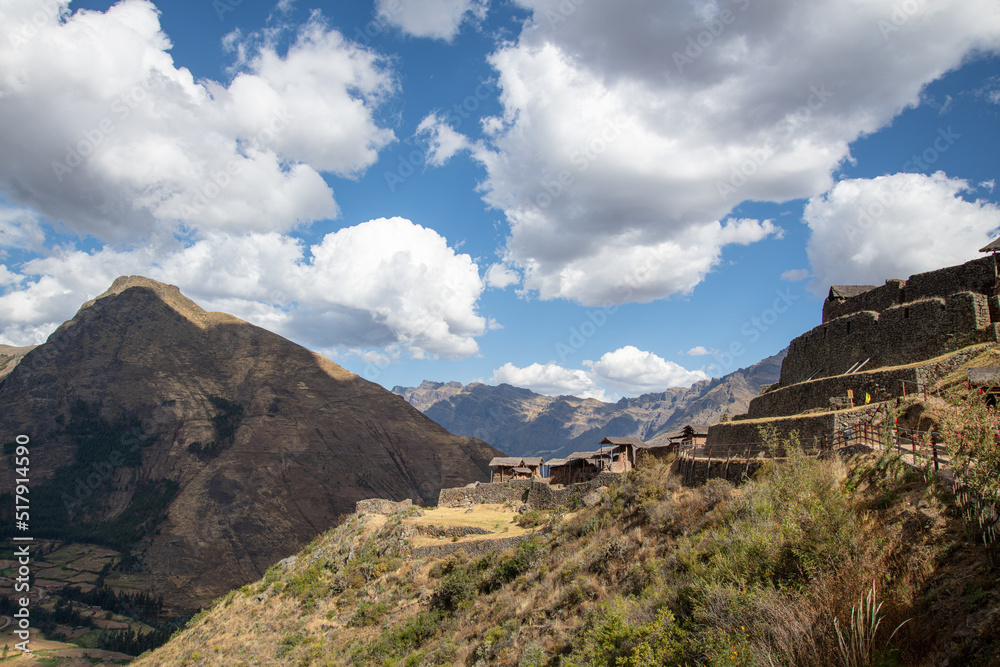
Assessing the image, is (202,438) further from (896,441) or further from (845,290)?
(896,441)

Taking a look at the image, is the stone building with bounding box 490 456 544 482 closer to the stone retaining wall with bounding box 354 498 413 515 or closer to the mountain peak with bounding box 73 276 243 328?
the stone retaining wall with bounding box 354 498 413 515

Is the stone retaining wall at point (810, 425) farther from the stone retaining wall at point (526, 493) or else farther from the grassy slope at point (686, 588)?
the stone retaining wall at point (526, 493)

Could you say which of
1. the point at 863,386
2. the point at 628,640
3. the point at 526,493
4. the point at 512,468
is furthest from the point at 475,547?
the point at 512,468

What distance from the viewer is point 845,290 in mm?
31812

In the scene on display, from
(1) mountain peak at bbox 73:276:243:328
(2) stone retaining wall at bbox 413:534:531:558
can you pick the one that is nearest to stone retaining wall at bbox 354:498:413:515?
(2) stone retaining wall at bbox 413:534:531:558

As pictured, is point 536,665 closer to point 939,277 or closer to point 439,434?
point 939,277

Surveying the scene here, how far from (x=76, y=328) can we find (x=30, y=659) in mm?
140271

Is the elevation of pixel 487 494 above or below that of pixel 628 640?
A: below

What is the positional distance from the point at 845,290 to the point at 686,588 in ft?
92.8

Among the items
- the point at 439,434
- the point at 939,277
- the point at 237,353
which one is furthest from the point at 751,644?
the point at 237,353

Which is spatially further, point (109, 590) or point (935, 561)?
point (109, 590)

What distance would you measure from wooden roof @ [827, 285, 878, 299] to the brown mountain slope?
116126 mm

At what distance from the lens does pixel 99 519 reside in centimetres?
13112

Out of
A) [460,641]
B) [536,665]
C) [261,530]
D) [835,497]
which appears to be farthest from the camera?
[261,530]
